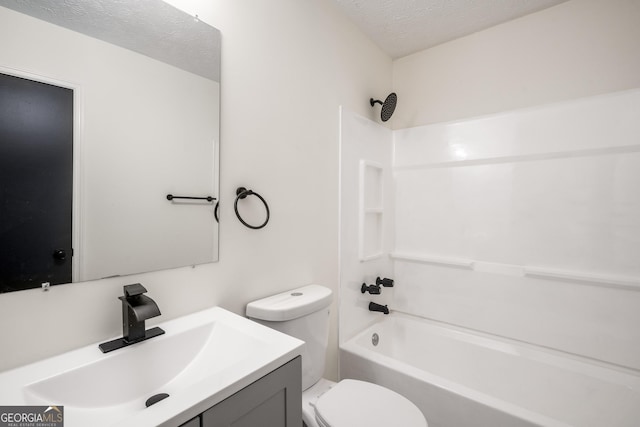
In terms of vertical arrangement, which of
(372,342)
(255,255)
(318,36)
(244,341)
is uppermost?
(318,36)

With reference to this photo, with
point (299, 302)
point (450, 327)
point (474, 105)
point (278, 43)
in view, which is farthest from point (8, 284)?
point (474, 105)

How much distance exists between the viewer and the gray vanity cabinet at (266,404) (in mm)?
675

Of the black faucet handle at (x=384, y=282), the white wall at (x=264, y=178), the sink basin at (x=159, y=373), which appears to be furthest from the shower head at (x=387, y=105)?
the sink basin at (x=159, y=373)

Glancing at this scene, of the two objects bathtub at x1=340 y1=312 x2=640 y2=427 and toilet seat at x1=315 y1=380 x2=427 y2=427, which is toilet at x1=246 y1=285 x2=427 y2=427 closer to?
toilet seat at x1=315 y1=380 x2=427 y2=427

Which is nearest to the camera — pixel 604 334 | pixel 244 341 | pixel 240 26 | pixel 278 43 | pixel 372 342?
pixel 244 341

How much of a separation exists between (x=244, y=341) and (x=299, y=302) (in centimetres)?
41

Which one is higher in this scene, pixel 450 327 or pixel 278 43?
pixel 278 43

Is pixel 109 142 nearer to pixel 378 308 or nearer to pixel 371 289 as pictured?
pixel 371 289

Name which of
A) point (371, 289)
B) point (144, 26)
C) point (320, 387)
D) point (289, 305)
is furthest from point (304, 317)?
point (144, 26)

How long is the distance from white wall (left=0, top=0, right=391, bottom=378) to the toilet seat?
467 millimetres

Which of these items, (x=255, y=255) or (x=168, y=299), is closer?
(x=168, y=299)

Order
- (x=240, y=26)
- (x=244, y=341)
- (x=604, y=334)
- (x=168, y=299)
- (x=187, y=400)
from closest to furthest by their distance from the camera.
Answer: (x=187, y=400) < (x=244, y=341) < (x=168, y=299) < (x=240, y=26) < (x=604, y=334)

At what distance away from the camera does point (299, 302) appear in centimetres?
132

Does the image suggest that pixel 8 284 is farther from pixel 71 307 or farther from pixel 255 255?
pixel 255 255
